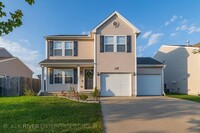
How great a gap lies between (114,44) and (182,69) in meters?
9.82

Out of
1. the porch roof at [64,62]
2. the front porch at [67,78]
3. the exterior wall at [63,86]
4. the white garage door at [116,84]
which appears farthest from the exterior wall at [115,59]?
the exterior wall at [63,86]

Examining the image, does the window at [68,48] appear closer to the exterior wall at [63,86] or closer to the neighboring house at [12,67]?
the exterior wall at [63,86]

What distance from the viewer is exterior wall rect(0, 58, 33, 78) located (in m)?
25.2

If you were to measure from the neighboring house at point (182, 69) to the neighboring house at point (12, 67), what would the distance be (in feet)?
67.0

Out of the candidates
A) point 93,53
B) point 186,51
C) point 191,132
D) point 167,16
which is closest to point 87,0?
point 93,53

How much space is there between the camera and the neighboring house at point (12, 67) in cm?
2510

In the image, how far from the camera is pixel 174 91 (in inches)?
1024

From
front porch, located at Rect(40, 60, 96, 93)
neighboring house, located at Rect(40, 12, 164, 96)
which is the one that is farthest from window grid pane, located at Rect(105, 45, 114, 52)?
front porch, located at Rect(40, 60, 96, 93)

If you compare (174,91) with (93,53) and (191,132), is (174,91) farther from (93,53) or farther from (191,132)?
(191,132)

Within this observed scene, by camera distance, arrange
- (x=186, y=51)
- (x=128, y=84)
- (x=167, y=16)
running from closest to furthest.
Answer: (x=128, y=84)
(x=167, y=16)
(x=186, y=51)

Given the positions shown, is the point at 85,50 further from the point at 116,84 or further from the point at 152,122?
the point at 152,122

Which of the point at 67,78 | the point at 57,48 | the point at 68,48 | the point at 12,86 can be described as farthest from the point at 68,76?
the point at 12,86

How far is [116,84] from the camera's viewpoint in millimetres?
19266

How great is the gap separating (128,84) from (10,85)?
37.5ft
